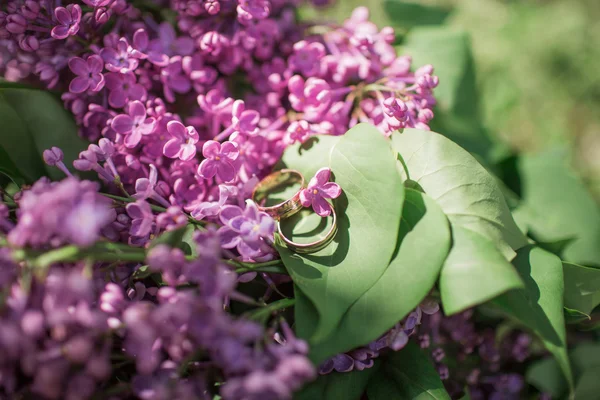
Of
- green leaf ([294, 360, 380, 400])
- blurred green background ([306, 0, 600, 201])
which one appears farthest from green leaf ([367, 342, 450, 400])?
blurred green background ([306, 0, 600, 201])

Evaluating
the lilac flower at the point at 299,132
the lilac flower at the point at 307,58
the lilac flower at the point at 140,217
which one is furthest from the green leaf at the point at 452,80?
the lilac flower at the point at 140,217

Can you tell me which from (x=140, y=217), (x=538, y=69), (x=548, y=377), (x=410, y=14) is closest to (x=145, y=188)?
(x=140, y=217)

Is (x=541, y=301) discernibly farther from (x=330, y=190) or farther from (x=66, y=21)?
(x=66, y=21)

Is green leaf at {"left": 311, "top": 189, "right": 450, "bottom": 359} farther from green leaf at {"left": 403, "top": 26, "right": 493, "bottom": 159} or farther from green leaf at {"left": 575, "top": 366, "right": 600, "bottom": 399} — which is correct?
green leaf at {"left": 575, "top": 366, "right": 600, "bottom": 399}

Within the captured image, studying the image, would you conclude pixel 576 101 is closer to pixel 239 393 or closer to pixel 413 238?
pixel 413 238

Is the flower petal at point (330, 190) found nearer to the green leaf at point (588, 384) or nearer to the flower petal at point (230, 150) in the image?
the flower petal at point (230, 150)

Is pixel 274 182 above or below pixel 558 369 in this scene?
above

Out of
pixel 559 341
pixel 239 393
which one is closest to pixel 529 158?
pixel 559 341
